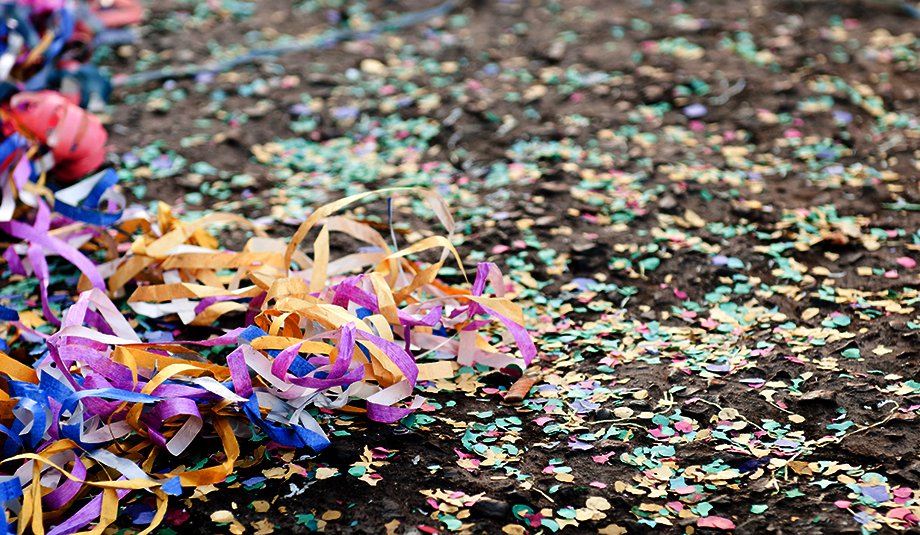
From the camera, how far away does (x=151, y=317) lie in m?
1.88

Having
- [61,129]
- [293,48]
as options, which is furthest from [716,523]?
[293,48]

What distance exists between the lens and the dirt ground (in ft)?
4.78

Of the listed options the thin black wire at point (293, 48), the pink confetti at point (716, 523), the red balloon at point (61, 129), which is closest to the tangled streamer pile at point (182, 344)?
the red balloon at point (61, 129)

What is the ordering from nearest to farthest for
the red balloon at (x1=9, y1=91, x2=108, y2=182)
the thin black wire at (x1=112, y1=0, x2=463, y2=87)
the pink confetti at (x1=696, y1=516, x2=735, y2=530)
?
1. the pink confetti at (x1=696, y1=516, x2=735, y2=530)
2. the red balloon at (x1=9, y1=91, x2=108, y2=182)
3. the thin black wire at (x1=112, y1=0, x2=463, y2=87)

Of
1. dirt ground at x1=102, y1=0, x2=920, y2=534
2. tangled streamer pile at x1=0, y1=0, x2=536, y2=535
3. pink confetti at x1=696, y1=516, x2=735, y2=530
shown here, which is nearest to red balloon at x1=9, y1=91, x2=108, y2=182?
tangled streamer pile at x1=0, y1=0, x2=536, y2=535

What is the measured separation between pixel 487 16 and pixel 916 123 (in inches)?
61.4

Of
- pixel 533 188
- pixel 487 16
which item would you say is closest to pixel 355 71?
pixel 487 16

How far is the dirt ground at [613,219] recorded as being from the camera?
1.46 m

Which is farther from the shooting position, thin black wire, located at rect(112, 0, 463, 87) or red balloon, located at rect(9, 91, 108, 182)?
thin black wire, located at rect(112, 0, 463, 87)

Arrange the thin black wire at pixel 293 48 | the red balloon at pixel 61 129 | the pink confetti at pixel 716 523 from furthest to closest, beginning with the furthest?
1. the thin black wire at pixel 293 48
2. the red balloon at pixel 61 129
3. the pink confetti at pixel 716 523

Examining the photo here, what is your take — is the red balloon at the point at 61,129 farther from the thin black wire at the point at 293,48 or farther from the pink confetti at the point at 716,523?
the pink confetti at the point at 716,523

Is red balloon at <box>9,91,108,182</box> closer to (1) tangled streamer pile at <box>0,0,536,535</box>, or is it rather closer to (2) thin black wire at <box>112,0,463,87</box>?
(1) tangled streamer pile at <box>0,0,536,535</box>

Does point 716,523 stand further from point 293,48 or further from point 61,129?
point 293,48

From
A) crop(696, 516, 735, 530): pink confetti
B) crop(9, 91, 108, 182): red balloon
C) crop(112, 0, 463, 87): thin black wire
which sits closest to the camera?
crop(696, 516, 735, 530): pink confetti
